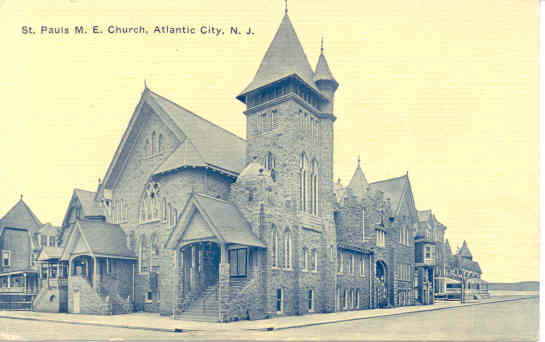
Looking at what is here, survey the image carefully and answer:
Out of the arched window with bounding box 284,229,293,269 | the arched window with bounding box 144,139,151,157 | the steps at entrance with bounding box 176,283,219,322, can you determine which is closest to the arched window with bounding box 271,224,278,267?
the arched window with bounding box 284,229,293,269

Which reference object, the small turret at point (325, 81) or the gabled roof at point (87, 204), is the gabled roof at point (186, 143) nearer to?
the gabled roof at point (87, 204)

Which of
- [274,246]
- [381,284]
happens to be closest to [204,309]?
[274,246]

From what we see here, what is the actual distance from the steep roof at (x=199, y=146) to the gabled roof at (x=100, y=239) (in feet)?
18.5

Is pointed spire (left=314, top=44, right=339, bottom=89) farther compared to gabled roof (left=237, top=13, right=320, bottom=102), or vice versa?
pointed spire (left=314, top=44, right=339, bottom=89)

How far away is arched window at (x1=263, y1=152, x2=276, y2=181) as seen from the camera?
29.5 metres

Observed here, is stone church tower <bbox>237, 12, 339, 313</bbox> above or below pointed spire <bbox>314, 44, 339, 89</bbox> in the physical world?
below

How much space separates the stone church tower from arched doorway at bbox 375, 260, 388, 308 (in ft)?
25.7

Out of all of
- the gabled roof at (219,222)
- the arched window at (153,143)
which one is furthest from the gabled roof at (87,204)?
the gabled roof at (219,222)

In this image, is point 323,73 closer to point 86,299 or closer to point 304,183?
point 304,183

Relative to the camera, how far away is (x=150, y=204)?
32.3m

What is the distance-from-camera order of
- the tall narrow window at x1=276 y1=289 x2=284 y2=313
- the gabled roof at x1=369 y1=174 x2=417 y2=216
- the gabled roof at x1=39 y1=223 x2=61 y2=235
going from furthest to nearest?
the gabled roof at x1=39 y1=223 x2=61 y2=235, the gabled roof at x1=369 y1=174 x2=417 y2=216, the tall narrow window at x1=276 y1=289 x2=284 y2=313

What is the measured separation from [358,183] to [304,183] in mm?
14152

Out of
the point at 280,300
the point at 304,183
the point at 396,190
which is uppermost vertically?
the point at 396,190

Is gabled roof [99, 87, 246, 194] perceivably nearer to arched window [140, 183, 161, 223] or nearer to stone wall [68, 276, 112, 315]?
arched window [140, 183, 161, 223]
